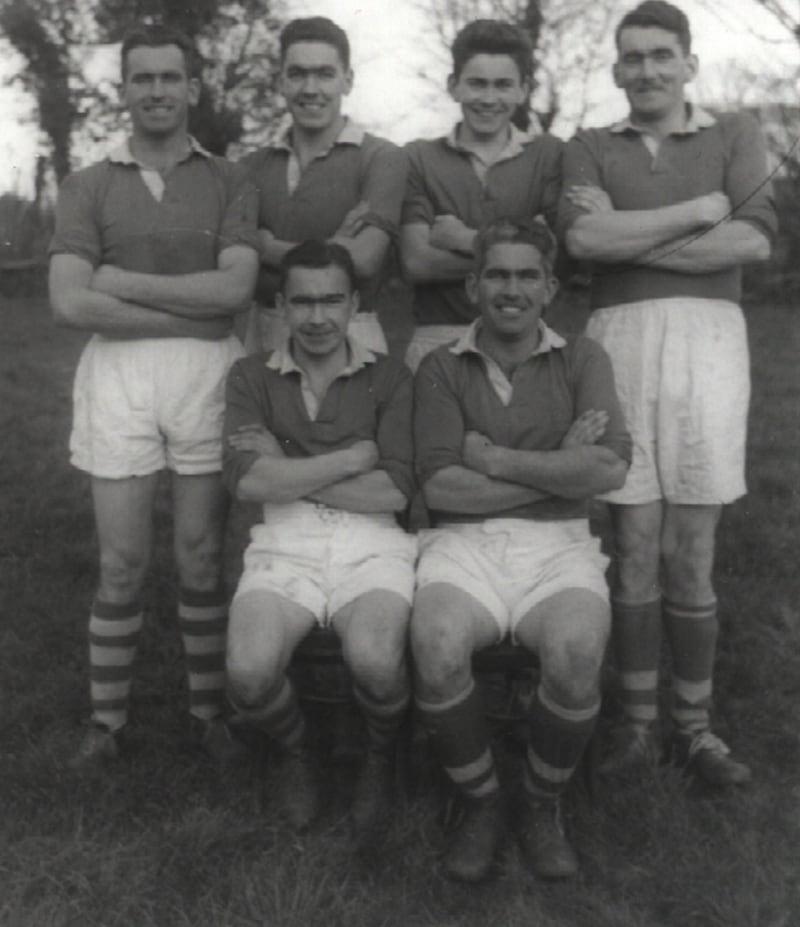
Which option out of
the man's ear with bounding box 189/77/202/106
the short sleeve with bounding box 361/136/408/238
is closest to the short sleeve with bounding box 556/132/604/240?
the short sleeve with bounding box 361/136/408/238

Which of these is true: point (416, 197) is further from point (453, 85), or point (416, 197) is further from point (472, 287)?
point (472, 287)

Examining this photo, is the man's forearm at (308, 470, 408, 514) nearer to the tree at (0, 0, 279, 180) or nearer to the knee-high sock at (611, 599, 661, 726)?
the knee-high sock at (611, 599, 661, 726)

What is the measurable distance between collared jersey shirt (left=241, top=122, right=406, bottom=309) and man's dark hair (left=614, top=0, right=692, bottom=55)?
833 mm

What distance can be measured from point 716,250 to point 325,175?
4.11ft

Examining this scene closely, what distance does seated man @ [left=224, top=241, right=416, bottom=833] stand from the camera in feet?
11.7

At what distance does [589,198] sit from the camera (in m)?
3.88

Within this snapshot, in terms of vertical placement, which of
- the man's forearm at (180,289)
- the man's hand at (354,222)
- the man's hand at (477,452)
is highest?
the man's hand at (354,222)

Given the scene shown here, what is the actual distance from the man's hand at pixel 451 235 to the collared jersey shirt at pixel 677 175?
0.95 feet

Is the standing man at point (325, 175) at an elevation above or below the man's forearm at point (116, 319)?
above

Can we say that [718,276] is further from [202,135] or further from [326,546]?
[202,135]

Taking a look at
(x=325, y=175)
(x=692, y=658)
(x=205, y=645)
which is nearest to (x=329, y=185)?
(x=325, y=175)

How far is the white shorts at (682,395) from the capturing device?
3.88 m

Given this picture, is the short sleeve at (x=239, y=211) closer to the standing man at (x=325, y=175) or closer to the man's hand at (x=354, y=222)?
the standing man at (x=325, y=175)

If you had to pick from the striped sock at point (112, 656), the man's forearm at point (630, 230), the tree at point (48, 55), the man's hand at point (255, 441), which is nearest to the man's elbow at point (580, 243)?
the man's forearm at point (630, 230)
